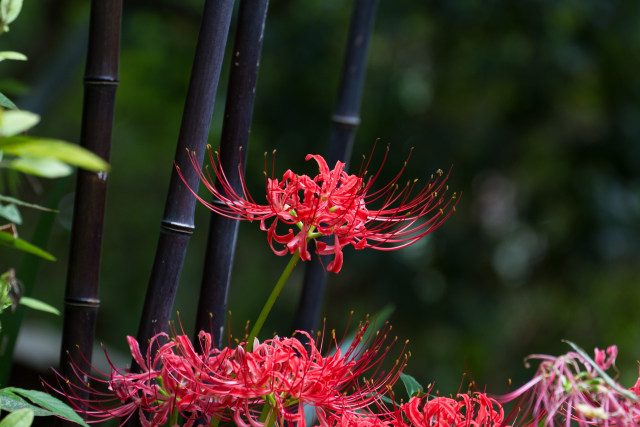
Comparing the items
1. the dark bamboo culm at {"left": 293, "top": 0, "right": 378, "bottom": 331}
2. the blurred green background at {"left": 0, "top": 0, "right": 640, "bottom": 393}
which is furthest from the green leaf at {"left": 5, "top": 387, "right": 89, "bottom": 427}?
the blurred green background at {"left": 0, "top": 0, "right": 640, "bottom": 393}

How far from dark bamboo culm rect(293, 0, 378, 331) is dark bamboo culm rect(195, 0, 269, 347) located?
8.2 inches

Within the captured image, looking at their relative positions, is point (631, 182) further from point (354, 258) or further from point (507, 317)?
point (354, 258)

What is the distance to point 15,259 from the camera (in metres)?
4.28

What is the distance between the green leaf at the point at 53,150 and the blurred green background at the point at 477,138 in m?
1.99

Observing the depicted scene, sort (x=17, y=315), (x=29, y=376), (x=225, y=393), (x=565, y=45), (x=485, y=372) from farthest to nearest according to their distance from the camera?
(x=485, y=372), (x=565, y=45), (x=29, y=376), (x=17, y=315), (x=225, y=393)

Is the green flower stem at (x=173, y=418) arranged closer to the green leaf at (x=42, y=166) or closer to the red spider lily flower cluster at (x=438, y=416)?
the red spider lily flower cluster at (x=438, y=416)

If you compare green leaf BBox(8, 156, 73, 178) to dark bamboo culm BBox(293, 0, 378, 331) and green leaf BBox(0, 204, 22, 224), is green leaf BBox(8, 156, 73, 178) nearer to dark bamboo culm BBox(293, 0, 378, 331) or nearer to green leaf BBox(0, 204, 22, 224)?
green leaf BBox(0, 204, 22, 224)

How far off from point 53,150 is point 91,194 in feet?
A: 1.11

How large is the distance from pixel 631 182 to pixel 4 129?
2505 mm

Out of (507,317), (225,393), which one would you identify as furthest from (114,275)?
(225,393)

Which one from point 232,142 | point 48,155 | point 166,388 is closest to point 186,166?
point 232,142

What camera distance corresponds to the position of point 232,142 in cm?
61

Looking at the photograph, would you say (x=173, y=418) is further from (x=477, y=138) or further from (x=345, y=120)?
(x=477, y=138)

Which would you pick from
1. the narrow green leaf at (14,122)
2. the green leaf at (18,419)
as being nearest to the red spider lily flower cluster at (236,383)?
the green leaf at (18,419)
